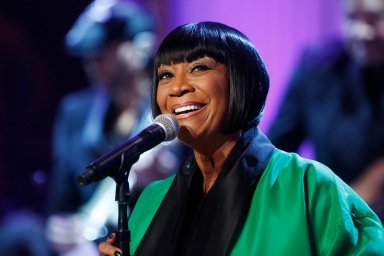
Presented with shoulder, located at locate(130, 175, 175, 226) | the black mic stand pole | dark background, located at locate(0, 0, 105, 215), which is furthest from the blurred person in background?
the black mic stand pole

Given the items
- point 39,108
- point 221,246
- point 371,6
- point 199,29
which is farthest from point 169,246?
point 39,108

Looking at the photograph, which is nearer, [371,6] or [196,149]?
[196,149]

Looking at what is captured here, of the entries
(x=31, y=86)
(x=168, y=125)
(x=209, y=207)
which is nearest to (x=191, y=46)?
(x=168, y=125)

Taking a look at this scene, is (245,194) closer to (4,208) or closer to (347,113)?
(347,113)

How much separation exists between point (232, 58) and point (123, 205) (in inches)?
20.0

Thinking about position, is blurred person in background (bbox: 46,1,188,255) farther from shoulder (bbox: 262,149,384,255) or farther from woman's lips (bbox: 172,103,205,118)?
shoulder (bbox: 262,149,384,255)

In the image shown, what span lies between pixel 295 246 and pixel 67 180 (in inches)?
91.4

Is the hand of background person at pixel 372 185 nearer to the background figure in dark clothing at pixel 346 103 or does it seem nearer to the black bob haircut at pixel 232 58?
the background figure in dark clothing at pixel 346 103

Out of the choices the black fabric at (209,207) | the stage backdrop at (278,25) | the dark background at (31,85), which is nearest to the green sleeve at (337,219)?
the black fabric at (209,207)

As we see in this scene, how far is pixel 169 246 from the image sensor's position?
5.75ft

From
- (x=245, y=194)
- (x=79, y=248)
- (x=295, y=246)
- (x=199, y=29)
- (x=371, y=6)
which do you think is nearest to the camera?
(x=295, y=246)

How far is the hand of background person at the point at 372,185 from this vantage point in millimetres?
3068

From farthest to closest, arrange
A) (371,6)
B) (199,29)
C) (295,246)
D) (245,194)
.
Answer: (371,6) → (199,29) → (245,194) → (295,246)

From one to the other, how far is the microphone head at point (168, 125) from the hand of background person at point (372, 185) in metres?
1.67
